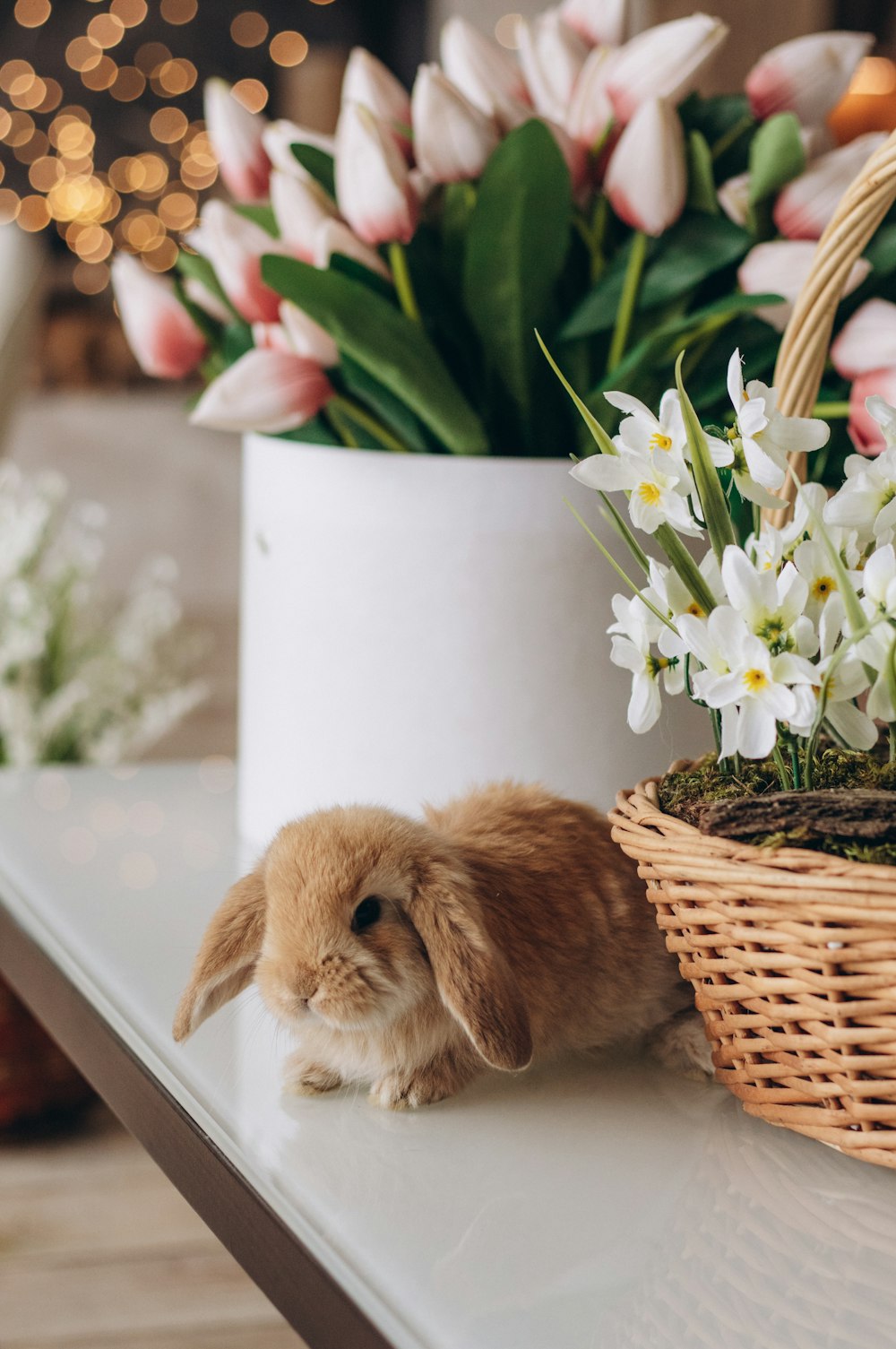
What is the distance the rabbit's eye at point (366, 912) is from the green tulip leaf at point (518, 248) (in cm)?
35

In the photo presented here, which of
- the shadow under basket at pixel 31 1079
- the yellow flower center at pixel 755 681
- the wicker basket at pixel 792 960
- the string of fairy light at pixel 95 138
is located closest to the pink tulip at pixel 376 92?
the wicker basket at pixel 792 960

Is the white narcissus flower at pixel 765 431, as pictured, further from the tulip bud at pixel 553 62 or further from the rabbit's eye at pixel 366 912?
the tulip bud at pixel 553 62

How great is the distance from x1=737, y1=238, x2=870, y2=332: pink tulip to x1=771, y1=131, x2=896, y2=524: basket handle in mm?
106

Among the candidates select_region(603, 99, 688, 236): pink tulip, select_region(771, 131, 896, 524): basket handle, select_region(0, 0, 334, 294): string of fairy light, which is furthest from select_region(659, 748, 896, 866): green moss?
select_region(0, 0, 334, 294): string of fairy light

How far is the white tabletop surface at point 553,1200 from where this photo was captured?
1.30ft

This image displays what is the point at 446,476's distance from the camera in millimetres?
715

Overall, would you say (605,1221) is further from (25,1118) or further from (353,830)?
(25,1118)

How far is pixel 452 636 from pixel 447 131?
0.86 ft

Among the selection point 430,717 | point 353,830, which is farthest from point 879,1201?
point 430,717

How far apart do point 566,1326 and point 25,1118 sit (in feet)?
3.73

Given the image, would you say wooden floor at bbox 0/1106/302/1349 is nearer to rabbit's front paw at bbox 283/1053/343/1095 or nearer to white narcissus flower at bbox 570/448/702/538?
rabbit's front paw at bbox 283/1053/343/1095

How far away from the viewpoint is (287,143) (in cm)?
81

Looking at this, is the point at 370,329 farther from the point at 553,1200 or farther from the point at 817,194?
the point at 553,1200

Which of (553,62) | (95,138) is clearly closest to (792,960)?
(553,62)
